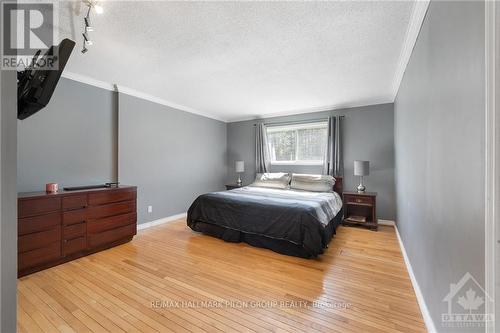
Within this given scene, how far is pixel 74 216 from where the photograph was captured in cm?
250

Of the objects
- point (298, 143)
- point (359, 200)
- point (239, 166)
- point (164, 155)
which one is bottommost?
point (359, 200)

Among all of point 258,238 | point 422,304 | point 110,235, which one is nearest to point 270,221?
point 258,238

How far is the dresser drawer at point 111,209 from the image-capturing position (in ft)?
8.81

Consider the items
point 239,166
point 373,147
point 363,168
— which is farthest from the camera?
point 239,166

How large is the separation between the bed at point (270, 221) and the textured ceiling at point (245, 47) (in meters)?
1.76

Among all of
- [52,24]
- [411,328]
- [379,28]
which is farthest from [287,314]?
[52,24]

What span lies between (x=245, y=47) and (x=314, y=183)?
2767 mm

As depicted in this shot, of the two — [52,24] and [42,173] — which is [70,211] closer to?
[42,173]

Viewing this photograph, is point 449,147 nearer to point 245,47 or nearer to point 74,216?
point 245,47

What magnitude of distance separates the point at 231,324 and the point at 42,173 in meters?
2.90

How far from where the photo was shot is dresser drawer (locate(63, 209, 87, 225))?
7.96ft

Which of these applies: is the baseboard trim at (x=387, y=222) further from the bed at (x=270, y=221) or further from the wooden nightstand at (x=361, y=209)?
the bed at (x=270, y=221)

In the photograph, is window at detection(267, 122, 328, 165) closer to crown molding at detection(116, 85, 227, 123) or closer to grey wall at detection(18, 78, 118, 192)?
crown molding at detection(116, 85, 227, 123)

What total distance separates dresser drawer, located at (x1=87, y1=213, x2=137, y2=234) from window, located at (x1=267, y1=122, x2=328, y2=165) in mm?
3227
